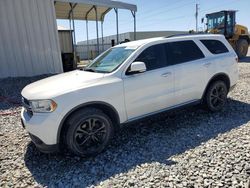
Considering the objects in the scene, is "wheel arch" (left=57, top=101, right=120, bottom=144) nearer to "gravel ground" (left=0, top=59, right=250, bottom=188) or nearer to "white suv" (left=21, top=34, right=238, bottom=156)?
"white suv" (left=21, top=34, right=238, bottom=156)

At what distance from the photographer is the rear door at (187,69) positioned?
15.6 feet

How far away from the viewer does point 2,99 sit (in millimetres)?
7852

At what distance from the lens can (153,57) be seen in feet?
15.0

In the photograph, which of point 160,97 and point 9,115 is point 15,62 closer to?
point 9,115

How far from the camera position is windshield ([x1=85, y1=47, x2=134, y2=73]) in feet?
14.1

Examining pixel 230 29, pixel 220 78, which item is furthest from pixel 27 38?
pixel 230 29

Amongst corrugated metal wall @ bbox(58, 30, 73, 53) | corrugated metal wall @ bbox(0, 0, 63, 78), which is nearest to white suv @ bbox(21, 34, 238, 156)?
corrugated metal wall @ bbox(0, 0, 63, 78)

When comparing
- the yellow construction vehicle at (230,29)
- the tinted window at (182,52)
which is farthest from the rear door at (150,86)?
the yellow construction vehicle at (230,29)

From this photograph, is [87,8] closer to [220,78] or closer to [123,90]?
[220,78]

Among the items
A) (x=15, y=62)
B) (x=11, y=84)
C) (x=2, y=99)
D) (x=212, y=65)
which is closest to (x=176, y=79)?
(x=212, y=65)

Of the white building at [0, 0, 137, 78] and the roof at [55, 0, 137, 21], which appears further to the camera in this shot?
the roof at [55, 0, 137, 21]

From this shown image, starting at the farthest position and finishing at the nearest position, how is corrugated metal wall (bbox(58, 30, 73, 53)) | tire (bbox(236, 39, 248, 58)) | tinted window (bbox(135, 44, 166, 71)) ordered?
1. tire (bbox(236, 39, 248, 58))
2. corrugated metal wall (bbox(58, 30, 73, 53))
3. tinted window (bbox(135, 44, 166, 71))

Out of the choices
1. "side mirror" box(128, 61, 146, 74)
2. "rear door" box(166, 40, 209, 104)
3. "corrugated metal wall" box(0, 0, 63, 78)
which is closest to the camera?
"side mirror" box(128, 61, 146, 74)

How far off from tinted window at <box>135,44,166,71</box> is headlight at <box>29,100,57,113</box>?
5.82 ft
